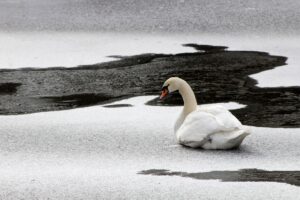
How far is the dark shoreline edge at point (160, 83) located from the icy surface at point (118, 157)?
1.45ft

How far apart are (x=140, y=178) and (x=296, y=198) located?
128 cm

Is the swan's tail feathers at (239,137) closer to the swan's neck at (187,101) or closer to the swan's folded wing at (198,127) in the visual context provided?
the swan's folded wing at (198,127)

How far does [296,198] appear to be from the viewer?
5680 millimetres

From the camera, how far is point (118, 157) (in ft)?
22.7

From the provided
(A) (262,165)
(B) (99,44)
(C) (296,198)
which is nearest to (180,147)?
(A) (262,165)

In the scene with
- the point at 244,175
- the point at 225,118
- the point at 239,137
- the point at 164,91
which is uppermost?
the point at 164,91

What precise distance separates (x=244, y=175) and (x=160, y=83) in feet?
13.9

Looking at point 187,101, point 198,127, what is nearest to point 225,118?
point 198,127

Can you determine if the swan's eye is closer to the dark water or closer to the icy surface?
the icy surface

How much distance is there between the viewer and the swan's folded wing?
6953 millimetres

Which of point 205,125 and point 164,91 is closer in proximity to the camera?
point 205,125

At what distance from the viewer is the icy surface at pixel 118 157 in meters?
5.95

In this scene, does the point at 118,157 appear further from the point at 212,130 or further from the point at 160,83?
the point at 160,83

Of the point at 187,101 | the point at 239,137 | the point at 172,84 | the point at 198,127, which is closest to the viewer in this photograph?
the point at 239,137
